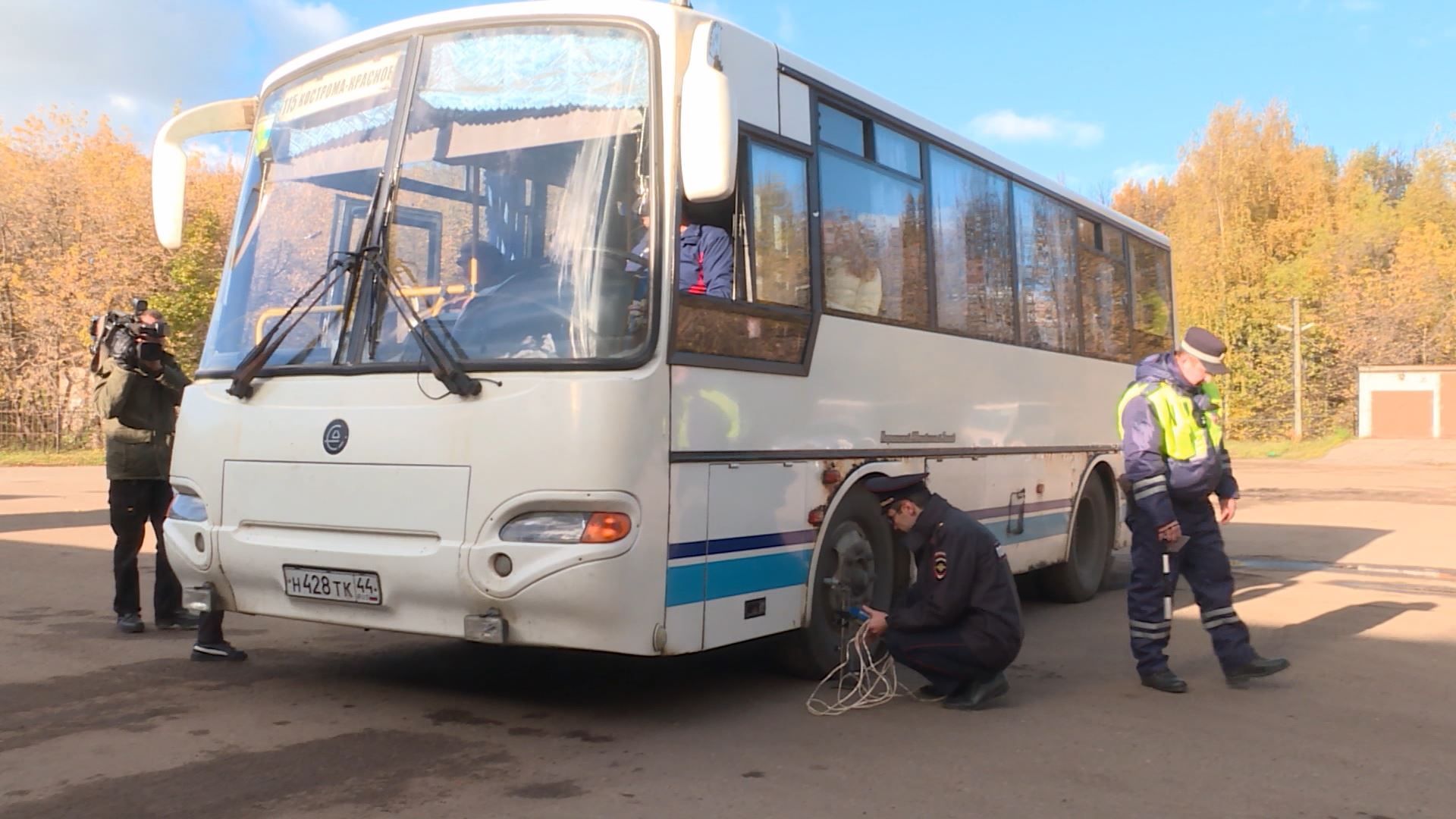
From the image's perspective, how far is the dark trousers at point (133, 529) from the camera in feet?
26.4

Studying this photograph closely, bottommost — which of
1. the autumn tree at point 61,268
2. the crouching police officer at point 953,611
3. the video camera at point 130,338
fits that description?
the crouching police officer at point 953,611

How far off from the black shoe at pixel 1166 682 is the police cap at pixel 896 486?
5.54 ft

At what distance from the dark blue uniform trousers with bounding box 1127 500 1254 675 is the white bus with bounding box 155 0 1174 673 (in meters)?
1.32

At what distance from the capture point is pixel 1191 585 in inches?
280

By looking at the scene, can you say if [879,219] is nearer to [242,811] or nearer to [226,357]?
[226,357]

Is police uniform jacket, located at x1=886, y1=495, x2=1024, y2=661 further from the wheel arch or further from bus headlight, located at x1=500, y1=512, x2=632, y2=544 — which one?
bus headlight, located at x1=500, y1=512, x2=632, y2=544

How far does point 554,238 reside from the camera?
5.52 meters

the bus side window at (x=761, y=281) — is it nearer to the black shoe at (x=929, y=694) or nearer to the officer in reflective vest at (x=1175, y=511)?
the black shoe at (x=929, y=694)

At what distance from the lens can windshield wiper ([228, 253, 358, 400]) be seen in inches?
235

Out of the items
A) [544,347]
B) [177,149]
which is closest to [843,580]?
[544,347]

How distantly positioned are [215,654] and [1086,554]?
697cm

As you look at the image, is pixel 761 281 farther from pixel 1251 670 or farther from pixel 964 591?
pixel 1251 670

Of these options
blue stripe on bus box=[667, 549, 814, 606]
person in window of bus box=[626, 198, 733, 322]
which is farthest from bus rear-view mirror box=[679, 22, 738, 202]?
blue stripe on bus box=[667, 549, 814, 606]

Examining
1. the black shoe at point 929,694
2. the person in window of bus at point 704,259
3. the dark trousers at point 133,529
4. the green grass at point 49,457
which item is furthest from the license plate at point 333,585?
the green grass at point 49,457
